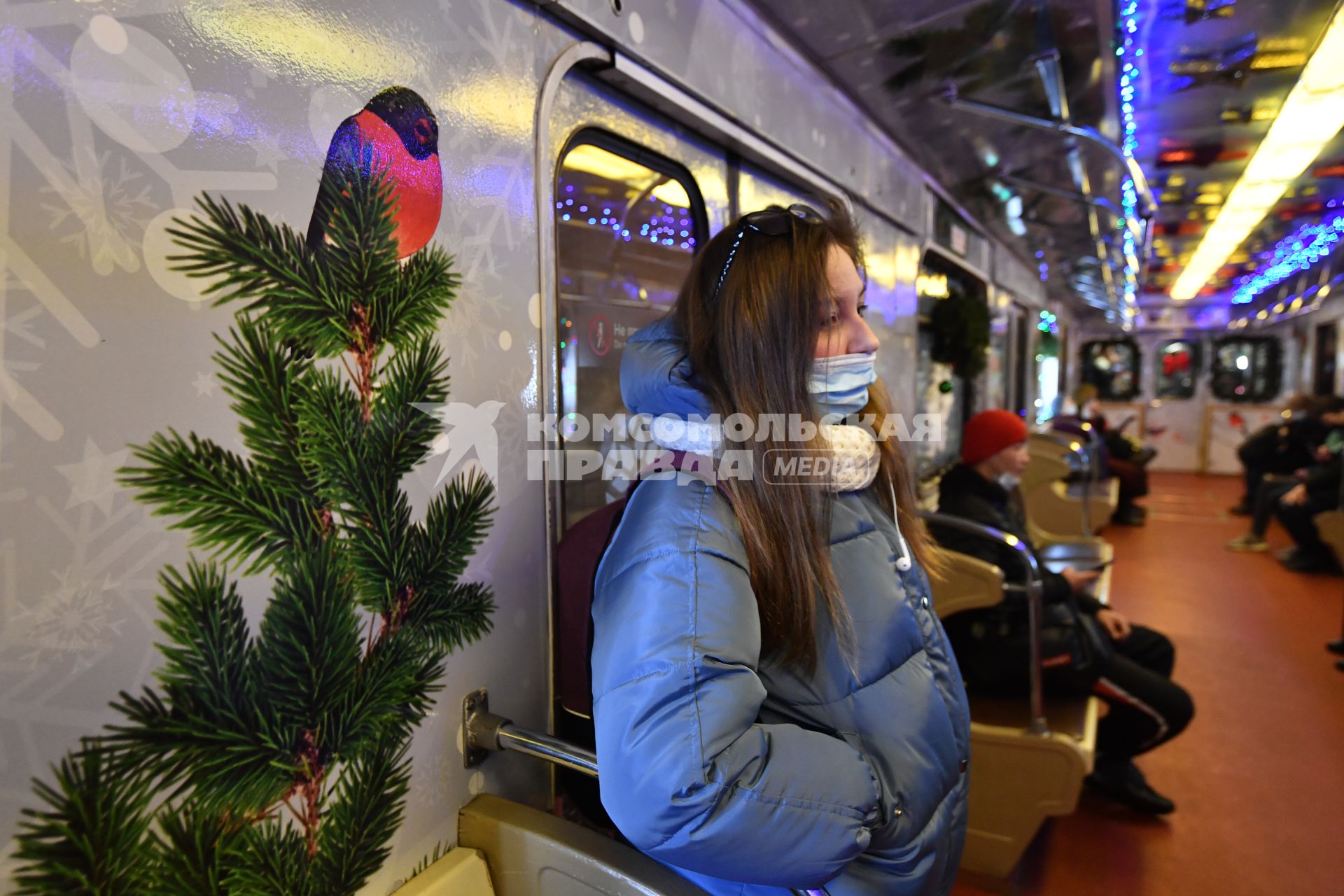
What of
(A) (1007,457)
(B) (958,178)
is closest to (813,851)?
(A) (1007,457)

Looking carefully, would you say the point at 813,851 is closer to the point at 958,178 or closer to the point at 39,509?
the point at 39,509

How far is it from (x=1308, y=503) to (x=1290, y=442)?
70.9 inches

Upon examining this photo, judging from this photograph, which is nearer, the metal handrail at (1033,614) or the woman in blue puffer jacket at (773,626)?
the woman in blue puffer jacket at (773,626)

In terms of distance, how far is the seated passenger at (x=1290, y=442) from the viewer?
7.56m

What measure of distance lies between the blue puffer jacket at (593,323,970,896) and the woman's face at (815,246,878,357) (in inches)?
9.8

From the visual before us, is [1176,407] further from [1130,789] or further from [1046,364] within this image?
[1130,789]

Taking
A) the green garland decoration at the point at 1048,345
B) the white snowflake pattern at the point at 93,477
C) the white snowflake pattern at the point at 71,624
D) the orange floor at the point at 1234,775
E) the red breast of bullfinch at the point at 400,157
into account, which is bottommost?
the orange floor at the point at 1234,775

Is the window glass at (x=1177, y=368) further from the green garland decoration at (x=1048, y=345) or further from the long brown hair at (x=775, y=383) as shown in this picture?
the long brown hair at (x=775, y=383)

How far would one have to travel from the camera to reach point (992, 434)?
9.71ft

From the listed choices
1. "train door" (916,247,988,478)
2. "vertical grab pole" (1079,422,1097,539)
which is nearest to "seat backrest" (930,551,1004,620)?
"train door" (916,247,988,478)

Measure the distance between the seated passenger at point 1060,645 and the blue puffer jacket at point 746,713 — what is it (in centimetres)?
141

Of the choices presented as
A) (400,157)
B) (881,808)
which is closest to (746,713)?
(881,808)

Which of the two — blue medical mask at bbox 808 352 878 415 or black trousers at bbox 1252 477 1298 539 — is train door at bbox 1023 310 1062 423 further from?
blue medical mask at bbox 808 352 878 415

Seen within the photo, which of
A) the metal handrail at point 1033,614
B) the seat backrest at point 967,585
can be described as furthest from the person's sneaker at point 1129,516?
the seat backrest at point 967,585
